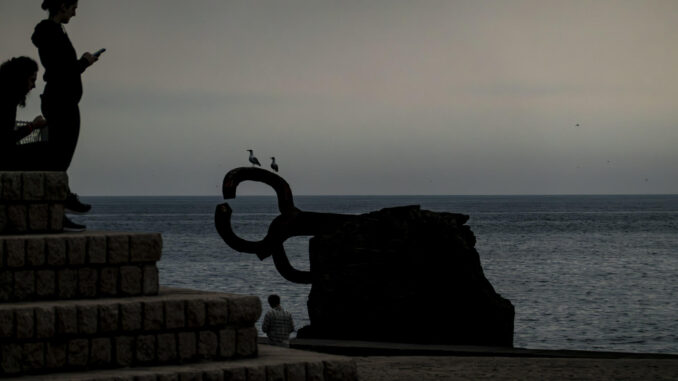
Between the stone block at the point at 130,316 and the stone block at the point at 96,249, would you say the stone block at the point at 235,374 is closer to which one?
the stone block at the point at 130,316

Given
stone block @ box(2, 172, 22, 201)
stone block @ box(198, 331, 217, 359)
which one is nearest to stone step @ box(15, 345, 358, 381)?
stone block @ box(198, 331, 217, 359)

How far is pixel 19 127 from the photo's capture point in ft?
43.5

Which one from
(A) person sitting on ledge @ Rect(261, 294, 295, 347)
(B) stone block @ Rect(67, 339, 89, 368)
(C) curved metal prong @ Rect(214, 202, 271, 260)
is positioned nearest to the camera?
(B) stone block @ Rect(67, 339, 89, 368)

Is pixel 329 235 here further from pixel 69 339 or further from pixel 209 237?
pixel 209 237

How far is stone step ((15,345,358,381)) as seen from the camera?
1090 centimetres

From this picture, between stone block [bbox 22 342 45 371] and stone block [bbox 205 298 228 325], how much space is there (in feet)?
5.57

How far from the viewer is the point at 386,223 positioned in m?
23.2

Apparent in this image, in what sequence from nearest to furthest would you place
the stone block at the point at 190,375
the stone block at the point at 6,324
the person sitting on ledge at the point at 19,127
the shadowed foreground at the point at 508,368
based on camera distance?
the stone block at the point at 6,324
the stone block at the point at 190,375
the person sitting on ledge at the point at 19,127
the shadowed foreground at the point at 508,368

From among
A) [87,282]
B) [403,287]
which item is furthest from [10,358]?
[403,287]

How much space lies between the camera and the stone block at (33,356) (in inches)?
432

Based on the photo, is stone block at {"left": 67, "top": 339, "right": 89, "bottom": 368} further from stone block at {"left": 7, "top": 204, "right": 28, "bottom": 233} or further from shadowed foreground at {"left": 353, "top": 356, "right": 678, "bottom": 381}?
shadowed foreground at {"left": 353, "top": 356, "right": 678, "bottom": 381}

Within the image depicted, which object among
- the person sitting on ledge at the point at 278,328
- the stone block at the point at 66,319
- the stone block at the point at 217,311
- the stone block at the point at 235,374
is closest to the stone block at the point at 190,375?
the stone block at the point at 235,374

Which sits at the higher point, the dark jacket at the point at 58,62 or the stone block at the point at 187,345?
the dark jacket at the point at 58,62

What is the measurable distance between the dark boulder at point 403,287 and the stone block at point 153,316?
11.3 meters
